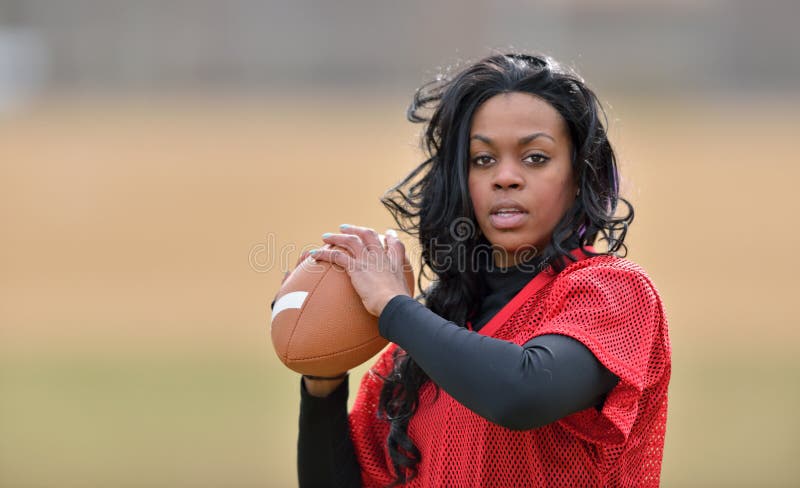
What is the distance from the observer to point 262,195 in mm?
13586

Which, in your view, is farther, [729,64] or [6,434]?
[729,64]

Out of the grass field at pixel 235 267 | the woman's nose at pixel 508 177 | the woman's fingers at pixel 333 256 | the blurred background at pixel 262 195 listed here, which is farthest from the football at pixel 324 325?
the blurred background at pixel 262 195

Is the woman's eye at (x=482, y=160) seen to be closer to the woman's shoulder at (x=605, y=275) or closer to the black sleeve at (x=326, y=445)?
the woman's shoulder at (x=605, y=275)

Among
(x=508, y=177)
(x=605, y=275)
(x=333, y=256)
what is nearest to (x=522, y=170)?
(x=508, y=177)

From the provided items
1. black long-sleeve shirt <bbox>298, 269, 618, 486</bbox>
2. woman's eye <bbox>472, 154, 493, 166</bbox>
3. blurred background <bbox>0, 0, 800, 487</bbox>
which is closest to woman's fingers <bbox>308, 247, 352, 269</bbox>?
black long-sleeve shirt <bbox>298, 269, 618, 486</bbox>

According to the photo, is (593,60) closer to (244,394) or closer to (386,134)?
(386,134)

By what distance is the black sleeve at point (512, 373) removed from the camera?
174cm

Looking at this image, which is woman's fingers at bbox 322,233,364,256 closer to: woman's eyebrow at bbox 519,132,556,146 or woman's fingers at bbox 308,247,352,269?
woman's fingers at bbox 308,247,352,269

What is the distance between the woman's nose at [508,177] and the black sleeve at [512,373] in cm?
36

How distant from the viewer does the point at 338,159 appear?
603 inches

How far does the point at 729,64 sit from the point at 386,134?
693cm

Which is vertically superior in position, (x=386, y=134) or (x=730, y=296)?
(x=386, y=134)

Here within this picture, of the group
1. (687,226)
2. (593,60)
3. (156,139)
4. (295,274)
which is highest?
(593,60)

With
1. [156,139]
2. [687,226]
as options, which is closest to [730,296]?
[687,226]
